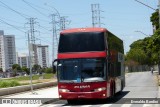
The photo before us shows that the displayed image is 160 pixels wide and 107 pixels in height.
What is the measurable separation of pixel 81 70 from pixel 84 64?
352 mm

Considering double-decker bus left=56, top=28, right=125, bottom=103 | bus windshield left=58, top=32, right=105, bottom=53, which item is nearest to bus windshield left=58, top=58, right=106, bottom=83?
double-decker bus left=56, top=28, right=125, bottom=103

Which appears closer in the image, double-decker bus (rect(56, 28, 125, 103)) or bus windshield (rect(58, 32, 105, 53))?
double-decker bus (rect(56, 28, 125, 103))

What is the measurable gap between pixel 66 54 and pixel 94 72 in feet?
5.50

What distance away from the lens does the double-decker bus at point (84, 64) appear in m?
22.0

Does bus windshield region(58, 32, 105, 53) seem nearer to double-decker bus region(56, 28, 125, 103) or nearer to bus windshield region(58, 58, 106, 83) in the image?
double-decker bus region(56, 28, 125, 103)

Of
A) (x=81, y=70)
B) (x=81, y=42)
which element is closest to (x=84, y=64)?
(x=81, y=70)

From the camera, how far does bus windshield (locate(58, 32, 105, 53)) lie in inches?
884

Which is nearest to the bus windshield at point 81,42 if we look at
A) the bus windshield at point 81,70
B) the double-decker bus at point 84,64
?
the double-decker bus at point 84,64

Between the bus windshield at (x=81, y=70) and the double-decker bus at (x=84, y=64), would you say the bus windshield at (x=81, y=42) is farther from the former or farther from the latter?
the bus windshield at (x=81, y=70)

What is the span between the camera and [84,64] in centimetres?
2225

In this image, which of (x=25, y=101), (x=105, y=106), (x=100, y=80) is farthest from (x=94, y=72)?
(x=25, y=101)

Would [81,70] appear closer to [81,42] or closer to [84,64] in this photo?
[84,64]

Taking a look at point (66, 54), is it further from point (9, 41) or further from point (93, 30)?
point (9, 41)

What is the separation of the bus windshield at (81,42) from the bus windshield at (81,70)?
62 centimetres
